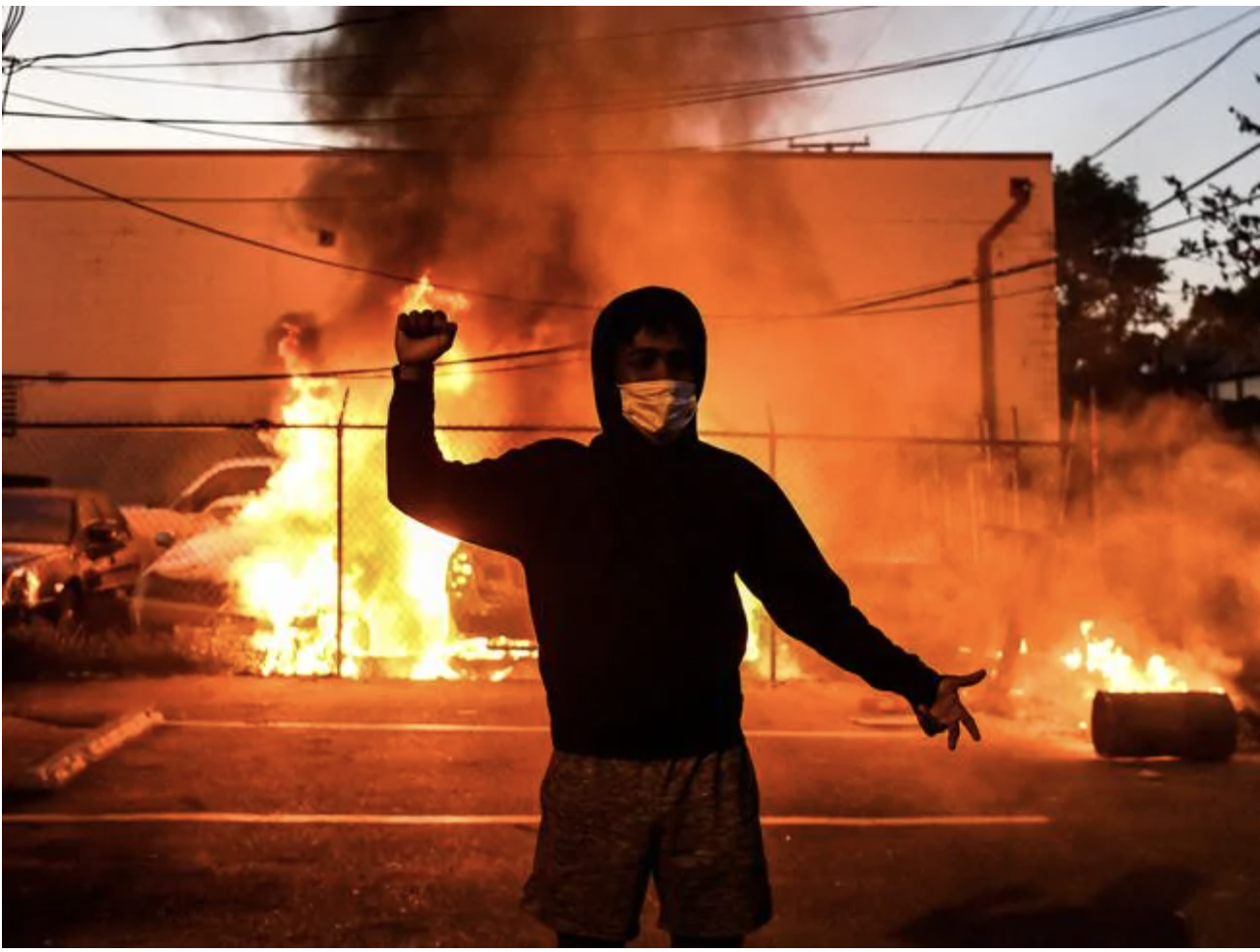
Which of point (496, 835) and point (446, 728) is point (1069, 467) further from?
point (496, 835)

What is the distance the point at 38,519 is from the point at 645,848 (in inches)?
457

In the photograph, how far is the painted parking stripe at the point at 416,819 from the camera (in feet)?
19.5

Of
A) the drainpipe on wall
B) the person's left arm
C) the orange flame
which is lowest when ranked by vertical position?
the orange flame

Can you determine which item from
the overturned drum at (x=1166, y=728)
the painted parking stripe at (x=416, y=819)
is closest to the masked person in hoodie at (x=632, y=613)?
the painted parking stripe at (x=416, y=819)

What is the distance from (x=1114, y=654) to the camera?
30.5ft

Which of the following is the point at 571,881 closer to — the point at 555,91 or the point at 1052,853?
the point at 1052,853

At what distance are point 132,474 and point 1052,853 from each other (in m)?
18.0

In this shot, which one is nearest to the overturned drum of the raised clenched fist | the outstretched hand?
the outstretched hand

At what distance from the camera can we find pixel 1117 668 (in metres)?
9.22

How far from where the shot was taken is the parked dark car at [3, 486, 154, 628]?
1141 cm

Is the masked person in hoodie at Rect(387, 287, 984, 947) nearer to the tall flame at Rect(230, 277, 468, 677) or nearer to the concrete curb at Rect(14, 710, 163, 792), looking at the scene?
the concrete curb at Rect(14, 710, 163, 792)

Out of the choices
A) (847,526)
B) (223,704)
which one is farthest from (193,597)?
(847,526)

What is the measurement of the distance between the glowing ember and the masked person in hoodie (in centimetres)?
728

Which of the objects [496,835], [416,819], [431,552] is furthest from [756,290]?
[496,835]
